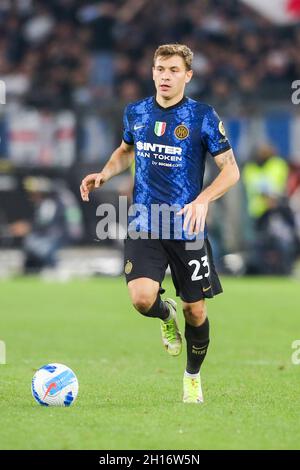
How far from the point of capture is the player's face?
841 cm

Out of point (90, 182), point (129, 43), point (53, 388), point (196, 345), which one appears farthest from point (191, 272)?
point (129, 43)

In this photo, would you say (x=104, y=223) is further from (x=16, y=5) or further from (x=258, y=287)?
(x=16, y=5)

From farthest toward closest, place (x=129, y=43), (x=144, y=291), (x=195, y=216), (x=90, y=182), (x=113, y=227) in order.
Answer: (x=129, y=43)
(x=113, y=227)
(x=90, y=182)
(x=144, y=291)
(x=195, y=216)

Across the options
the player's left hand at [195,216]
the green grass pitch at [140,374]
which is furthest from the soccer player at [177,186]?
the green grass pitch at [140,374]

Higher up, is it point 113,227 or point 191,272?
point 191,272

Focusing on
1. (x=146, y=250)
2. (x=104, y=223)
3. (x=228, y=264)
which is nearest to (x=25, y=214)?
(x=104, y=223)

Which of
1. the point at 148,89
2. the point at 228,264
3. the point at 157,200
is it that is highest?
the point at 157,200

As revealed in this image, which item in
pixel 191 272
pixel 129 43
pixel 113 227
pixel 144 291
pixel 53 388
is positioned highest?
pixel 191 272

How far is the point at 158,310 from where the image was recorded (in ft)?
28.2

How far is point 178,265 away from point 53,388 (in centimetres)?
123

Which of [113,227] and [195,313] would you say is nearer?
[195,313]

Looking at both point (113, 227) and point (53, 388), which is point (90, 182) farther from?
point (113, 227)

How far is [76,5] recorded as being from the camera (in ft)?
99.5

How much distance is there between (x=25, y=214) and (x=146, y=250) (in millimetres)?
15453
